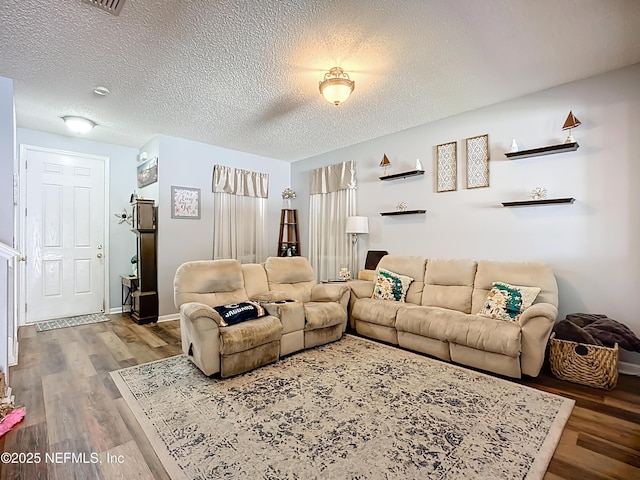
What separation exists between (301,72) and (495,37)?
152 centimetres

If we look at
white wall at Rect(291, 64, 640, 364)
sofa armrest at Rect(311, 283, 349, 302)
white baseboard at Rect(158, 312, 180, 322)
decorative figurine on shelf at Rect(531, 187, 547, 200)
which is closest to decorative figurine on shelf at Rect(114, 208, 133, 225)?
white baseboard at Rect(158, 312, 180, 322)

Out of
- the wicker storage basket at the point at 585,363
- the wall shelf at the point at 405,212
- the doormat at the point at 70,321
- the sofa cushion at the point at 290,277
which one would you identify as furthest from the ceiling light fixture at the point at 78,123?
the wicker storage basket at the point at 585,363

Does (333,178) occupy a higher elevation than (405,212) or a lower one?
higher

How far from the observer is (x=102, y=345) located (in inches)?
134

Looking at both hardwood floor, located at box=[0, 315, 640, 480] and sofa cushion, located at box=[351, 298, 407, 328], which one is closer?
hardwood floor, located at box=[0, 315, 640, 480]

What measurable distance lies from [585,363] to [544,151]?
195cm

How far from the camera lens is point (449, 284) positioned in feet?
11.4

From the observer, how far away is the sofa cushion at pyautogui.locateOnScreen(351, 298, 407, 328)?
3311 millimetres

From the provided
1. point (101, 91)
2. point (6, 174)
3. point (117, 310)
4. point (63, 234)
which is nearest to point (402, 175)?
point (101, 91)

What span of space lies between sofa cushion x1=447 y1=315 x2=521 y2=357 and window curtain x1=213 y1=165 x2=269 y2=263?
3553mm

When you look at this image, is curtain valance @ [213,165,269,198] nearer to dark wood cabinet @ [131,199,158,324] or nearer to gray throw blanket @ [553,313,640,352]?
dark wood cabinet @ [131,199,158,324]

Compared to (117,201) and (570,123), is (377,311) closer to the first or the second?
(570,123)

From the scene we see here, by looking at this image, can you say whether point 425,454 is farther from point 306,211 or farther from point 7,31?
point 306,211

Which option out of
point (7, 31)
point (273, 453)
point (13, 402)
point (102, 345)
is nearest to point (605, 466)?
point (273, 453)
